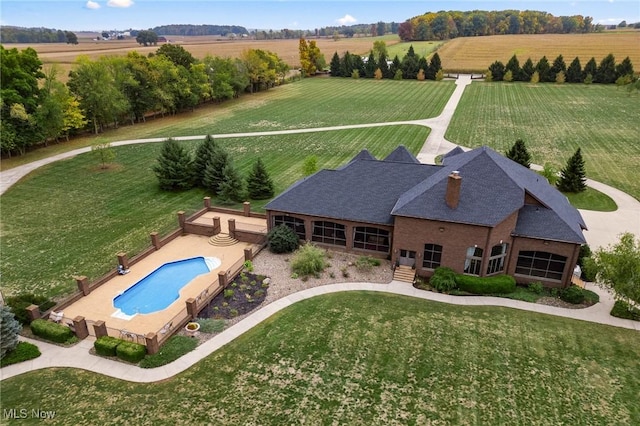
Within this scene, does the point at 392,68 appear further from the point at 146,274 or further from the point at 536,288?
the point at 146,274

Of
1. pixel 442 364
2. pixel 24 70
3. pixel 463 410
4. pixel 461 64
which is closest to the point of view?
pixel 463 410

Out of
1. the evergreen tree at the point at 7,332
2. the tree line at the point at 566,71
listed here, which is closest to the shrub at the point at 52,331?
the evergreen tree at the point at 7,332

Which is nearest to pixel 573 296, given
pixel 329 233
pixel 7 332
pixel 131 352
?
pixel 329 233

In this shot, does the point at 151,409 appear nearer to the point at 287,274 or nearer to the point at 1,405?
the point at 1,405

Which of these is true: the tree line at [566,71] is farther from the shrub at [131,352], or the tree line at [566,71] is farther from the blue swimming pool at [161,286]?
the shrub at [131,352]

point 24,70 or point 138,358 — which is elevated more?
point 24,70

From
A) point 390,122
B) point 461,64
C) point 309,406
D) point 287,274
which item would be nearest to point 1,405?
point 309,406

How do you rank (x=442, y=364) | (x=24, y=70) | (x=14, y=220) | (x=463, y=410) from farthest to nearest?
(x=24, y=70) < (x=14, y=220) < (x=442, y=364) < (x=463, y=410)
